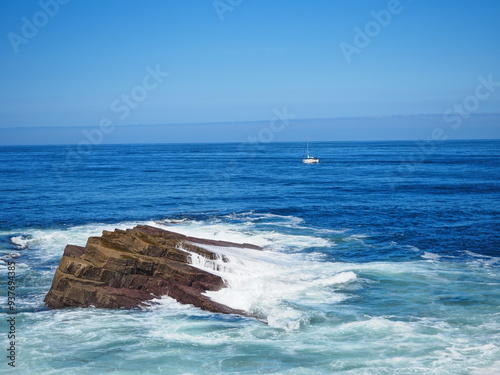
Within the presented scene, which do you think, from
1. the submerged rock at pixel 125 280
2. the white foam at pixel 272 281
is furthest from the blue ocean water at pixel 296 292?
the submerged rock at pixel 125 280

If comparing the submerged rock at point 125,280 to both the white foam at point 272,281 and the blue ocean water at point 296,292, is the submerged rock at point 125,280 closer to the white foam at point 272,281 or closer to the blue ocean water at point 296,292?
the blue ocean water at point 296,292

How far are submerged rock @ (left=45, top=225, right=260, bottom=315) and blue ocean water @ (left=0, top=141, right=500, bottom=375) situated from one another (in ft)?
2.12

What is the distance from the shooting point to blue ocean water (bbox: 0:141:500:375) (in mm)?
18438

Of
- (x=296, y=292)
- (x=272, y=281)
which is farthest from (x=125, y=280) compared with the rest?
(x=296, y=292)

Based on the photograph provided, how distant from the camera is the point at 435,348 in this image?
18.9 metres

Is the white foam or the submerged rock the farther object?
the submerged rock

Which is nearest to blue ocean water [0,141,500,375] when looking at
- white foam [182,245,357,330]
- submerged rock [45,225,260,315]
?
white foam [182,245,357,330]

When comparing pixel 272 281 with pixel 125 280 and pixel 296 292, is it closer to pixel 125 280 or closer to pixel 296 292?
pixel 296 292

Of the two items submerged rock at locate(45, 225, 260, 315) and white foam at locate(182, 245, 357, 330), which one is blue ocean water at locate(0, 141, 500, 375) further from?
submerged rock at locate(45, 225, 260, 315)

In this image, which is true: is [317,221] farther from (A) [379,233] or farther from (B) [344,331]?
(B) [344,331]

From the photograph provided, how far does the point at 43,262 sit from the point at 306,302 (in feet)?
58.0

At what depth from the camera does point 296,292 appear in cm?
2570

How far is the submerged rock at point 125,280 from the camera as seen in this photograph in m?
23.9

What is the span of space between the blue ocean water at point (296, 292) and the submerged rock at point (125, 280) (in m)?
0.65
